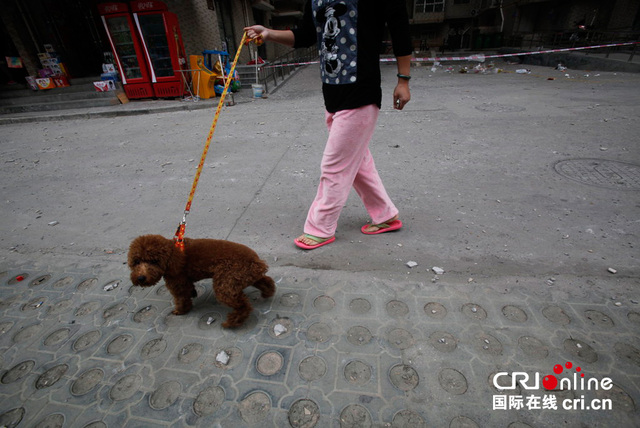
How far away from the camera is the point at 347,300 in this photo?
220 cm

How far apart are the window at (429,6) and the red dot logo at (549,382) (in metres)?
40.2

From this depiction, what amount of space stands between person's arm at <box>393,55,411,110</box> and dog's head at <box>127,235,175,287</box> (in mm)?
1917

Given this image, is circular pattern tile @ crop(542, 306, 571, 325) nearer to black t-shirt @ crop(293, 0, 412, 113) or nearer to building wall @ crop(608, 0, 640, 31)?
black t-shirt @ crop(293, 0, 412, 113)

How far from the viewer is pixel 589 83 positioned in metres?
9.84

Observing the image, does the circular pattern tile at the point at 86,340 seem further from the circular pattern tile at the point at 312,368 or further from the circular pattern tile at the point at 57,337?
the circular pattern tile at the point at 312,368

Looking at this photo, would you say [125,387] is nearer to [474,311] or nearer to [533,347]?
[474,311]

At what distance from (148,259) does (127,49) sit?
11.4 m

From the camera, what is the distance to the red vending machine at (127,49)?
9320mm

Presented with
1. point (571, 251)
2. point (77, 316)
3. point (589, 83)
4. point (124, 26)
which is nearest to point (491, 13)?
point (589, 83)

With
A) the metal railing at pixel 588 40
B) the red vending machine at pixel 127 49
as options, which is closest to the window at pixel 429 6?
the metal railing at pixel 588 40

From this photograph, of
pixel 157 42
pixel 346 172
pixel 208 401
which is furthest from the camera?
pixel 157 42

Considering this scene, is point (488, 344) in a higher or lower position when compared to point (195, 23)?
lower

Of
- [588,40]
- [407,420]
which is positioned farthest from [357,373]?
[588,40]

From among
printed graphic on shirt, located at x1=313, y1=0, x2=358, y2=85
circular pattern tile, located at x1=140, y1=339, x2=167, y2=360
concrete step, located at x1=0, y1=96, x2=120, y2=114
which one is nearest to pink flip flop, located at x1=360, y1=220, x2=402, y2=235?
printed graphic on shirt, located at x1=313, y1=0, x2=358, y2=85
